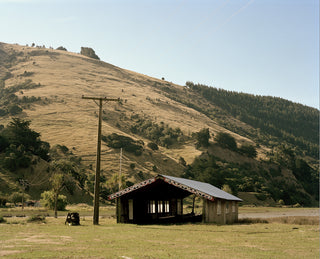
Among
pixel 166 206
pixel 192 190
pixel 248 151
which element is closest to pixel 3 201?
pixel 166 206

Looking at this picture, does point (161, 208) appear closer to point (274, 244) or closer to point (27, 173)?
point (274, 244)

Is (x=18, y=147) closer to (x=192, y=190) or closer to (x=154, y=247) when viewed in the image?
(x=192, y=190)

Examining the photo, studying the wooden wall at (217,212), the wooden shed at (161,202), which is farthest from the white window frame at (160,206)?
the wooden wall at (217,212)

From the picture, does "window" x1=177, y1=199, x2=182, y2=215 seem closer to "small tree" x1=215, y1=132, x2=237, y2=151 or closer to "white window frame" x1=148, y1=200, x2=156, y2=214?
"white window frame" x1=148, y1=200, x2=156, y2=214

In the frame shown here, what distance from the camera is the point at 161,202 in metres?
41.6

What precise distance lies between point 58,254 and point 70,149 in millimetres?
83005

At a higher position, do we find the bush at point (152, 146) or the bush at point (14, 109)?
the bush at point (14, 109)

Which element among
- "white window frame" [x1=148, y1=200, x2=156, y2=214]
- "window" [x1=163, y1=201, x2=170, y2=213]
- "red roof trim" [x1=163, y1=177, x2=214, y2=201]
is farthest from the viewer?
"window" [x1=163, y1=201, x2=170, y2=213]

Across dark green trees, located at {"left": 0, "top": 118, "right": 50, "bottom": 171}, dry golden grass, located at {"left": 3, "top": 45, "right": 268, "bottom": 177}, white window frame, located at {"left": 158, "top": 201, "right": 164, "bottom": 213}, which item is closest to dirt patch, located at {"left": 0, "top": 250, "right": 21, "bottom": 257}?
white window frame, located at {"left": 158, "top": 201, "right": 164, "bottom": 213}

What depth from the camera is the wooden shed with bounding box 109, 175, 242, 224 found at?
31.9m

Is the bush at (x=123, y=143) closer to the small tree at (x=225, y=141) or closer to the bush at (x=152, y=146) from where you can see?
the bush at (x=152, y=146)

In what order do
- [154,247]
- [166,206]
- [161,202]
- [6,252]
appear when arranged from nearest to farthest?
[6,252], [154,247], [161,202], [166,206]

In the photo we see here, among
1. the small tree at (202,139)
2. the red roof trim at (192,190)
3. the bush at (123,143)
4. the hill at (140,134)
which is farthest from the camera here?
the small tree at (202,139)

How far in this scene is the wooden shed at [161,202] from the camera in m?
31.9
